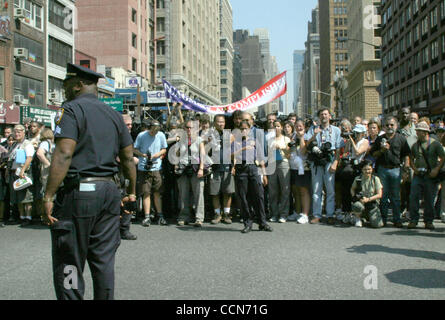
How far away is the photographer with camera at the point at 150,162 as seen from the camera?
907 centimetres

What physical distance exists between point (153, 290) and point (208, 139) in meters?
5.00

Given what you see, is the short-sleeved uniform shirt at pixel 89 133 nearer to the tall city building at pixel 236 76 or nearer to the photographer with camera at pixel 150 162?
the photographer with camera at pixel 150 162

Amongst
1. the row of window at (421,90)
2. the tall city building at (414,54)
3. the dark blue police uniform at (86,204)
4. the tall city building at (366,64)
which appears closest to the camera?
the dark blue police uniform at (86,204)

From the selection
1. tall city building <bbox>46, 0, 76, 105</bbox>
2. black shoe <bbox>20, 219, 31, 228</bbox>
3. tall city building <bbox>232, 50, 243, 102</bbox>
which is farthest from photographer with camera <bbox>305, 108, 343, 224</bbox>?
tall city building <bbox>232, 50, 243, 102</bbox>

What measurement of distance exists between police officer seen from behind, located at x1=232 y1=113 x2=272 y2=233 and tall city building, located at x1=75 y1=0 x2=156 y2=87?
45.7 meters

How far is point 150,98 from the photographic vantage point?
2525 cm

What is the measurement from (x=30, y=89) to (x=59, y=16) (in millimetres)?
7854

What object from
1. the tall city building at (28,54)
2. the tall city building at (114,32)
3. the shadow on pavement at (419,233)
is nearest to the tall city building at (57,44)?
the tall city building at (28,54)

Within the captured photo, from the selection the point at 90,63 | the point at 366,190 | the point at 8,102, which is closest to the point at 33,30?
the point at 8,102

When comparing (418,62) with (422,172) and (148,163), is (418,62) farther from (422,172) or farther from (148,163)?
(148,163)

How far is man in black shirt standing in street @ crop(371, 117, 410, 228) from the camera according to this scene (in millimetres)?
8648

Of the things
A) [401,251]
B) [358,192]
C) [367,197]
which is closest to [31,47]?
[358,192]
